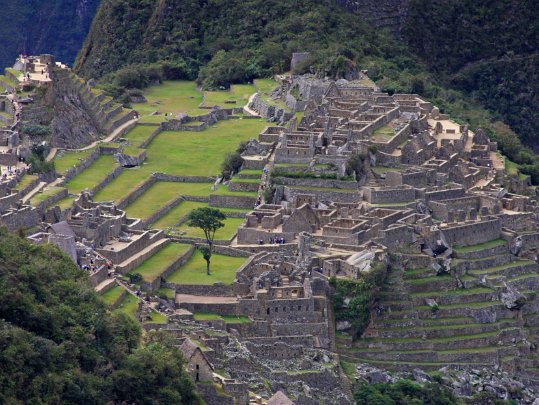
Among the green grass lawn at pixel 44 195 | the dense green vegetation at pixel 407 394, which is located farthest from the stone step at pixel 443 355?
the green grass lawn at pixel 44 195

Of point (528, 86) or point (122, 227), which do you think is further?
point (528, 86)

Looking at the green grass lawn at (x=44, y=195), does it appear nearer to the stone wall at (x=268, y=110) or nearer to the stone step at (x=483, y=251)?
the stone step at (x=483, y=251)

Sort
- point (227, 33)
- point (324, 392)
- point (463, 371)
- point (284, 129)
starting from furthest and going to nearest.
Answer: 1. point (227, 33)
2. point (284, 129)
3. point (463, 371)
4. point (324, 392)

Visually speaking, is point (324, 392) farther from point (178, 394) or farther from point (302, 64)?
point (302, 64)

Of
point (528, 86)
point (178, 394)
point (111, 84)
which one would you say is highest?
point (178, 394)

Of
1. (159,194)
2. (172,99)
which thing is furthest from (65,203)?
(172,99)

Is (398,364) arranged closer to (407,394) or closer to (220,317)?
(407,394)

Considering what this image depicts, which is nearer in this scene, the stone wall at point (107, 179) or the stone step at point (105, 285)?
the stone step at point (105, 285)

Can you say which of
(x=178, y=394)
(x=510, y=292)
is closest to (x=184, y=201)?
(x=510, y=292)
